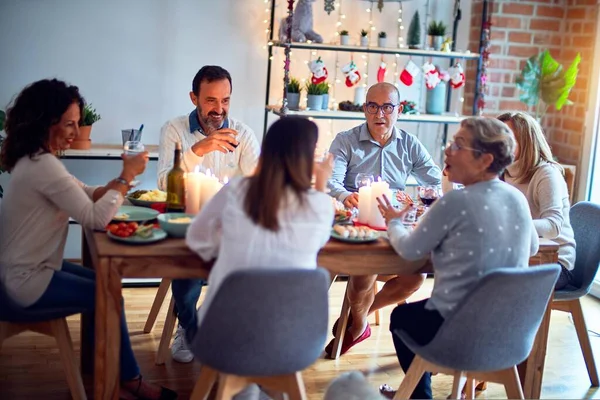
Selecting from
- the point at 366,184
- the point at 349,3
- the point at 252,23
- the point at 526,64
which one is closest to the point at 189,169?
the point at 366,184

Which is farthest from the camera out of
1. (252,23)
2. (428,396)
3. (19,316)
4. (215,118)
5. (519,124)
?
(252,23)

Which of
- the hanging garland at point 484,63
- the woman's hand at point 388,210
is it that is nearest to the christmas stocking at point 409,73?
the hanging garland at point 484,63

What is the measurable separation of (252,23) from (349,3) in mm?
626

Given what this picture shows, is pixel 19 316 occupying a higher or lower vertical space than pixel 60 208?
lower

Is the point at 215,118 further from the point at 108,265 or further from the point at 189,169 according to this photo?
the point at 108,265

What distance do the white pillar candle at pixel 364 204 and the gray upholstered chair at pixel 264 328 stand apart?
2.29 feet

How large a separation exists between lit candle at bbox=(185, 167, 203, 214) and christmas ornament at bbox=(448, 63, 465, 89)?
2.45 metres

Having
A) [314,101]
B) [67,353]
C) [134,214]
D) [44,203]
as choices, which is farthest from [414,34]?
[67,353]

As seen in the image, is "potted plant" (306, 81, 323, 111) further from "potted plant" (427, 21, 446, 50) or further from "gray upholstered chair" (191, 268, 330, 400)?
"gray upholstered chair" (191, 268, 330, 400)

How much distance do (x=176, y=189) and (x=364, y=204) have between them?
67 cm

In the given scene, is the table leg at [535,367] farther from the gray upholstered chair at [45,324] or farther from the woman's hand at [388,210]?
the gray upholstered chair at [45,324]

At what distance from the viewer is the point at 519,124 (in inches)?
124

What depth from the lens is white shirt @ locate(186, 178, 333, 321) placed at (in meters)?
2.12

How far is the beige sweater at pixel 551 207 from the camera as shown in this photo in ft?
9.83
